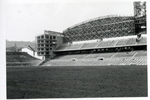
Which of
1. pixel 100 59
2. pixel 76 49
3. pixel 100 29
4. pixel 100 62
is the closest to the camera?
pixel 100 62

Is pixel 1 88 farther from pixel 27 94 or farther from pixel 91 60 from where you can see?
pixel 91 60

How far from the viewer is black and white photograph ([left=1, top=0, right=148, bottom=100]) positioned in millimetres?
5523

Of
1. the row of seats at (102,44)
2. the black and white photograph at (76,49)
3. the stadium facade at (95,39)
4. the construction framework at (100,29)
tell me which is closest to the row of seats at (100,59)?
the black and white photograph at (76,49)

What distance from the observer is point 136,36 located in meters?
16.7

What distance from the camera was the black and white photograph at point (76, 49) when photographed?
217 inches

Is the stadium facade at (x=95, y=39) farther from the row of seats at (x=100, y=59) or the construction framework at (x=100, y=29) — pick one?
the row of seats at (x=100, y=59)

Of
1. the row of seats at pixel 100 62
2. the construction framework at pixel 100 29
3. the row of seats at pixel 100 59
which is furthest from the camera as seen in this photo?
the construction framework at pixel 100 29

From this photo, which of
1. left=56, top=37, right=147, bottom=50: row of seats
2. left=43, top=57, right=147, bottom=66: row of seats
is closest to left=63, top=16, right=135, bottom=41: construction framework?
left=56, top=37, right=147, bottom=50: row of seats

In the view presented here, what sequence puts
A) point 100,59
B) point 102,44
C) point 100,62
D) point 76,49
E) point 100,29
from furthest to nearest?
1. point 100,29
2. point 76,49
3. point 102,44
4. point 100,59
5. point 100,62

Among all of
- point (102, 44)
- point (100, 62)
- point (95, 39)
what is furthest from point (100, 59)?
point (95, 39)

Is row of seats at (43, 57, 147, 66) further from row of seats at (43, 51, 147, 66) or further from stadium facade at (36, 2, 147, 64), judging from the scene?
stadium facade at (36, 2, 147, 64)

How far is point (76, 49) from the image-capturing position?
19.0 metres

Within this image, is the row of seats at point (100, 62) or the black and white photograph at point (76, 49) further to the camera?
the row of seats at point (100, 62)

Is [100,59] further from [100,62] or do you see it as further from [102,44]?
[102,44]
